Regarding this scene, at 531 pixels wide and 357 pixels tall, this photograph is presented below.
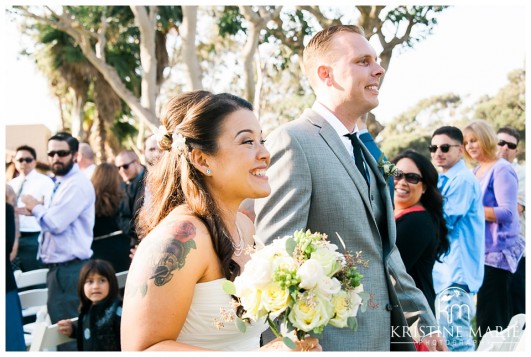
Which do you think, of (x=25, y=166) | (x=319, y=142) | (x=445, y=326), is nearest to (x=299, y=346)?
(x=319, y=142)

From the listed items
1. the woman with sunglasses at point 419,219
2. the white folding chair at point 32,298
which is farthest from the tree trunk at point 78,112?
the woman with sunglasses at point 419,219

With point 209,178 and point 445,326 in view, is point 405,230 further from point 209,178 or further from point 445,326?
point 209,178

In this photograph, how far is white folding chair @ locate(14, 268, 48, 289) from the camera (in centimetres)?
678

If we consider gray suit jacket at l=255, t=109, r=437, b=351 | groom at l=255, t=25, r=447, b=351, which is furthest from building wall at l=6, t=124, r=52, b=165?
gray suit jacket at l=255, t=109, r=437, b=351

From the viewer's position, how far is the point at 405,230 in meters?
5.01

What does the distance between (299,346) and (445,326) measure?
3.21 m

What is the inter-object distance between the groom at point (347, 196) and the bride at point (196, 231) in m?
0.31

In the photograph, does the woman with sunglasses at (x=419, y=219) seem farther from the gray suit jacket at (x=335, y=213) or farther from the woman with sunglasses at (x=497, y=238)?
the gray suit jacket at (x=335, y=213)

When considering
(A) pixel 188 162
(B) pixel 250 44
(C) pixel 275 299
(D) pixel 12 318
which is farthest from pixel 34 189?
(C) pixel 275 299

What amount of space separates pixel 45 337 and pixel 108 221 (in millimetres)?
2833

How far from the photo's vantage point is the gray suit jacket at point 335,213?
3.20 metres

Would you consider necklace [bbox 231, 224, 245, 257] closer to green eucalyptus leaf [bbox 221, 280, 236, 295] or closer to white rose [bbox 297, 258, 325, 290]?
green eucalyptus leaf [bbox 221, 280, 236, 295]

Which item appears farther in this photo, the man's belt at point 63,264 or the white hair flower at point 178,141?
the man's belt at point 63,264

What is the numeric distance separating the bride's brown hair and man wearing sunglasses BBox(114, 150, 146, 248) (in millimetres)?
3908
